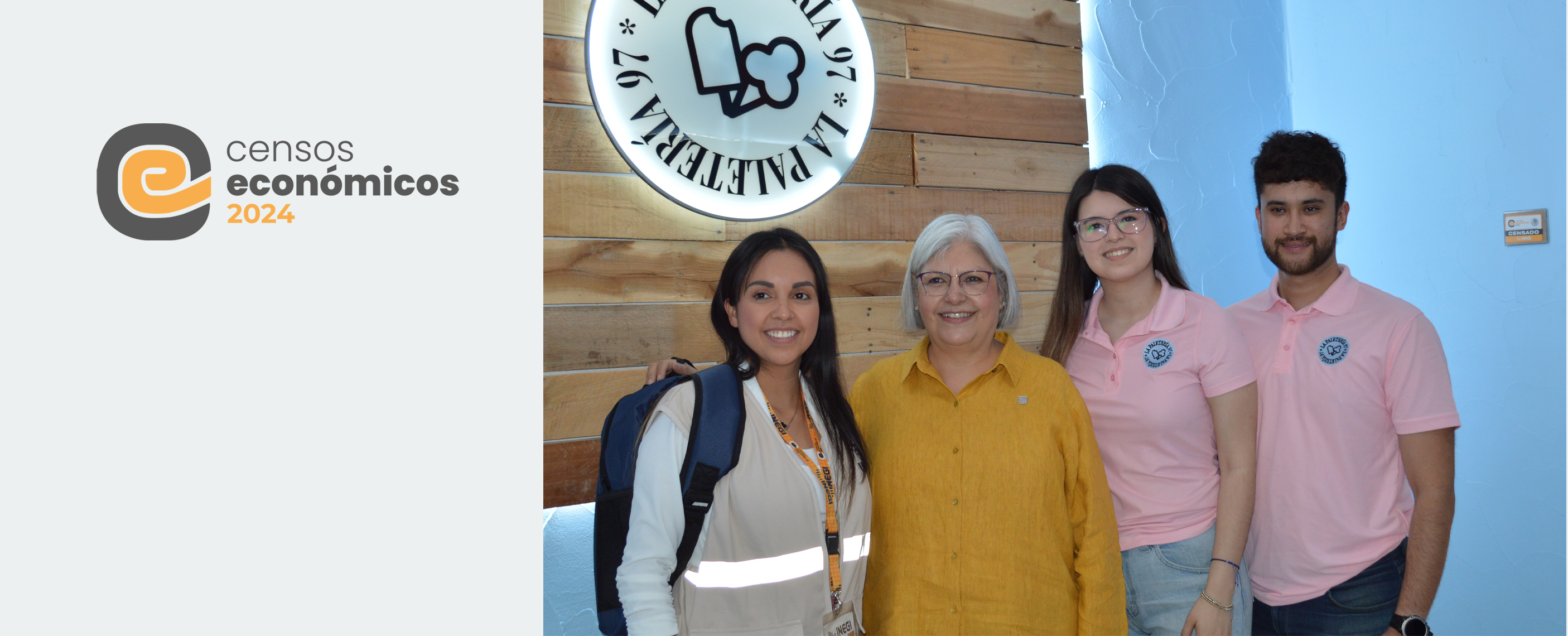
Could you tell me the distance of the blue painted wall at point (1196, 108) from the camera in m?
2.87

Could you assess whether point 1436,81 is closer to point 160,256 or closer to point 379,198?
point 379,198

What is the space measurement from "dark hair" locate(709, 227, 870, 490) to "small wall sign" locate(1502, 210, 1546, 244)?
225 centimetres

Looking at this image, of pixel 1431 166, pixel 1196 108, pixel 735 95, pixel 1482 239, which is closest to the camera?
pixel 735 95

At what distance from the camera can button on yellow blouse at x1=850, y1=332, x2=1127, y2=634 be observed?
58.1 inches

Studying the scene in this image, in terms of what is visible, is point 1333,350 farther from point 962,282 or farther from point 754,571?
point 754,571

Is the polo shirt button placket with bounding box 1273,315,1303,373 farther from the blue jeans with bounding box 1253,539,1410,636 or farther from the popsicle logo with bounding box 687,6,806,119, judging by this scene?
the popsicle logo with bounding box 687,6,806,119

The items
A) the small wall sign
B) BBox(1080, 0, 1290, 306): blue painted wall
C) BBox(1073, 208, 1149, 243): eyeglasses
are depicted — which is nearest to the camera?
BBox(1073, 208, 1149, 243): eyeglasses

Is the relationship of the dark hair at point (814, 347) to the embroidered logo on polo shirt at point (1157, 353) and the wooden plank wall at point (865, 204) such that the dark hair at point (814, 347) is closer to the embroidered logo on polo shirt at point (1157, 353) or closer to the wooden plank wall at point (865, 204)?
the embroidered logo on polo shirt at point (1157, 353)

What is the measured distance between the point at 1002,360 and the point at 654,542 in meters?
0.69

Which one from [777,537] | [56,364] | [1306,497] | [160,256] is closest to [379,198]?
[160,256]

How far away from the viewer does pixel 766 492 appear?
137 cm

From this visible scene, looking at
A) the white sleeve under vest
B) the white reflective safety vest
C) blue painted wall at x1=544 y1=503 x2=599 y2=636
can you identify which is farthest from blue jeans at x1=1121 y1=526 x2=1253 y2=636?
blue painted wall at x1=544 y1=503 x2=599 y2=636

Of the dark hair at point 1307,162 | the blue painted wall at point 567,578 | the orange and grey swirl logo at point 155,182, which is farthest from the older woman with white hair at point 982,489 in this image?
the orange and grey swirl logo at point 155,182

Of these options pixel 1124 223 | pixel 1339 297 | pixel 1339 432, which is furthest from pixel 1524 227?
pixel 1124 223
